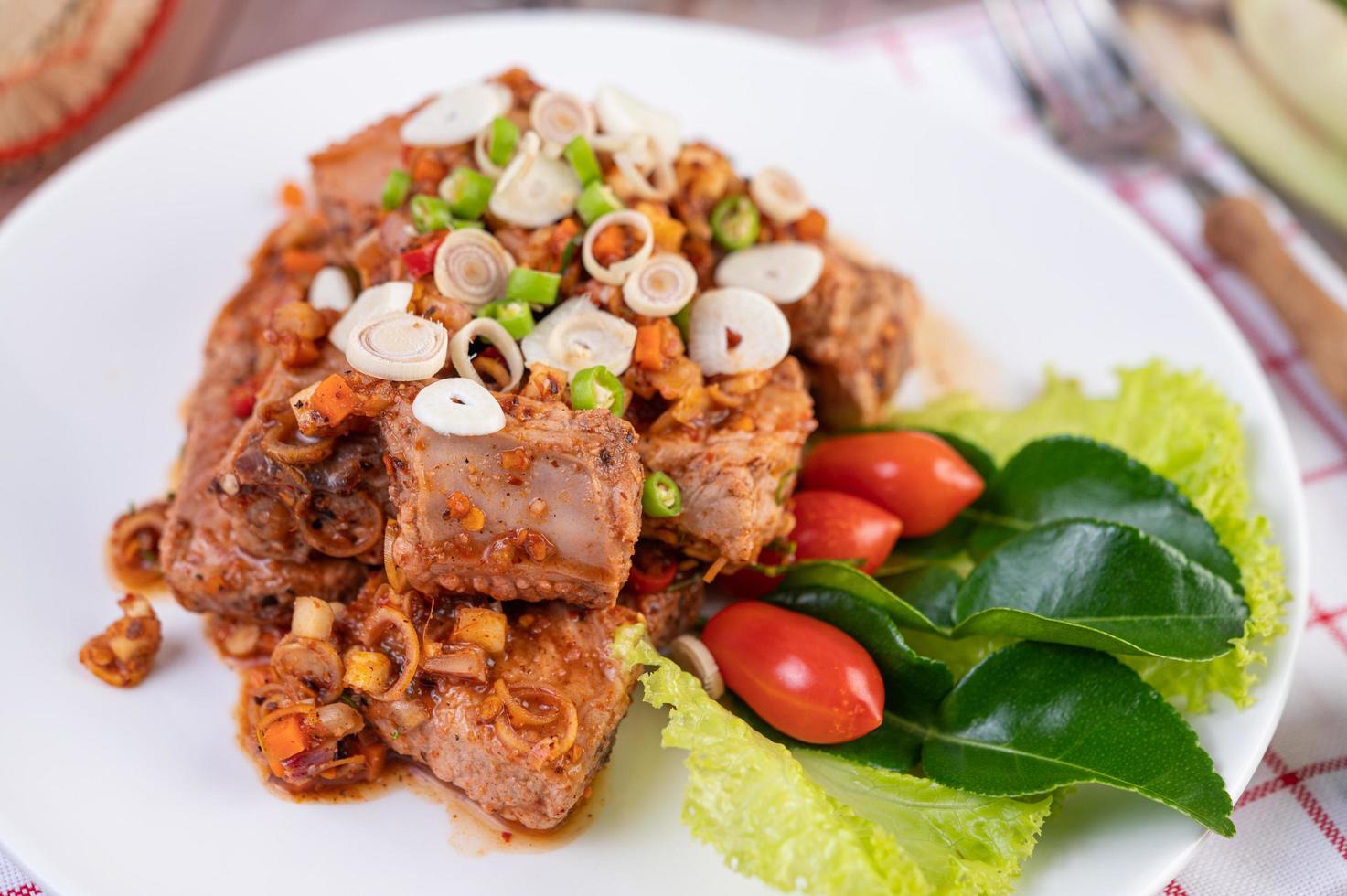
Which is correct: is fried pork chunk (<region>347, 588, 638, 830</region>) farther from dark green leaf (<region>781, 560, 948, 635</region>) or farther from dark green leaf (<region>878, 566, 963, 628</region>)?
dark green leaf (<region>878, 566, 963, 628</region>)

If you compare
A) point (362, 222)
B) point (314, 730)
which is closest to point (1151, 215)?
point (362, 222)

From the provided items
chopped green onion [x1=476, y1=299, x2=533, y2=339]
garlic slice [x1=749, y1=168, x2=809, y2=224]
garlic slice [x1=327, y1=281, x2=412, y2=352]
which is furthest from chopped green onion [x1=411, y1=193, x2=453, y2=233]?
garlic slice [x1=749, y1=168, x2=809, y2=224]

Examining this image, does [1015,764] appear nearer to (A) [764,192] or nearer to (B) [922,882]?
(B) [922,882]

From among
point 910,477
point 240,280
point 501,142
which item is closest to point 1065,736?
point 910,477

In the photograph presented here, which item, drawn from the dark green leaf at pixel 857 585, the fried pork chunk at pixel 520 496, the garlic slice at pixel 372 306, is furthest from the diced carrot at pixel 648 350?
the dark green leaf at pixel 857 585

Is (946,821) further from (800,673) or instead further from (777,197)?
(777,197)
